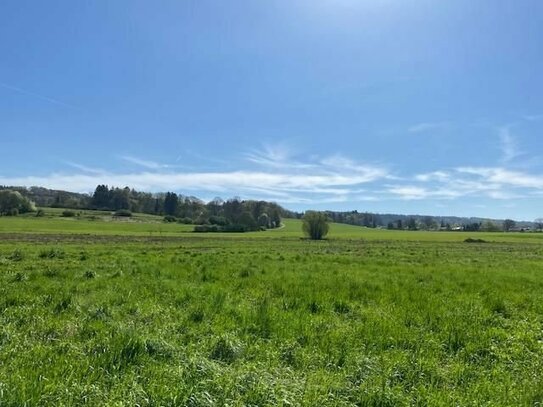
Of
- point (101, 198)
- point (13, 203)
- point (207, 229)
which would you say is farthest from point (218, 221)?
point (101, 198)

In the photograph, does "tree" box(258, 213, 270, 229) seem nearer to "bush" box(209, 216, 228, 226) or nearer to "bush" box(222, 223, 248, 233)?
"bush" box(209, 216, 228, 226)

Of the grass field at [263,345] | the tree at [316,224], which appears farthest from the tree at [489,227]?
the grass field at [263,345]

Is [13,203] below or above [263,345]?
above

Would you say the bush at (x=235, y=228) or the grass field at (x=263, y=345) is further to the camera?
the bush at (x=235, y=228)

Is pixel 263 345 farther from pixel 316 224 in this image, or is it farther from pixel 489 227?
pixel 489 227

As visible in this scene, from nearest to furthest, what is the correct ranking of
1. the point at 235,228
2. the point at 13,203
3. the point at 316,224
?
the point at 316,224
the point at 235,228
the point at 13,203

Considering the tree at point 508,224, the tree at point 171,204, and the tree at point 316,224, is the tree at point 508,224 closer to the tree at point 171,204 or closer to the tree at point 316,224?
the tree at point 316,224

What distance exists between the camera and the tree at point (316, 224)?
98.1 metres

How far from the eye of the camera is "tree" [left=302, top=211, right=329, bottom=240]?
98.1 metres

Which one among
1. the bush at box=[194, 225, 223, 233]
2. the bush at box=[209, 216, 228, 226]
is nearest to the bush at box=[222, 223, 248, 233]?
the bush at box=[194, 225, 223, 233]

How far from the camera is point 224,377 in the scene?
18.2ft

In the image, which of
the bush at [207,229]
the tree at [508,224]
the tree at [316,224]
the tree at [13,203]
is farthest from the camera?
the tree at [508,224]

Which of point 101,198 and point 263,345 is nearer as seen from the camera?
point 263,345

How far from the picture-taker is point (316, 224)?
9831cm
